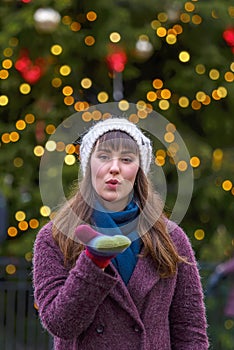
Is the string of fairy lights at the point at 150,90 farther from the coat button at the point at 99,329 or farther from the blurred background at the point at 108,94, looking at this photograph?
the coat button at the point at 99,329

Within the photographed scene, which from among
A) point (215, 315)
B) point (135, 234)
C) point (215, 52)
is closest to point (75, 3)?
point (215, 52)

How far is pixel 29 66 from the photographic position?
7.07 m

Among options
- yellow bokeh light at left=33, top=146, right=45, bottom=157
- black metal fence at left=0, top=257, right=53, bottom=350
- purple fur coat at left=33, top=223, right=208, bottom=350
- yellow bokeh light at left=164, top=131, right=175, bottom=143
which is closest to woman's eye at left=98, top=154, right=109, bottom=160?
purple fur coat at left=33, top=223, right=208, bottom=350

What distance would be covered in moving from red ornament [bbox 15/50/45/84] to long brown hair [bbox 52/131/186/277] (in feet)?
15.6

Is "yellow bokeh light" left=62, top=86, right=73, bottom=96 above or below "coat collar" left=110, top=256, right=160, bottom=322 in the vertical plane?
below

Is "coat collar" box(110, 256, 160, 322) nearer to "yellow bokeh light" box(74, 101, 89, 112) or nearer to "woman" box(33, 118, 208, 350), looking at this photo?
"woman" box(33, 118, 208, 350)

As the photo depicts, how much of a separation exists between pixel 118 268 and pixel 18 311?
4.68 metres

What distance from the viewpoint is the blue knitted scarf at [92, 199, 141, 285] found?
2281mm

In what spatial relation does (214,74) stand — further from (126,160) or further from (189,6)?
(126,160)

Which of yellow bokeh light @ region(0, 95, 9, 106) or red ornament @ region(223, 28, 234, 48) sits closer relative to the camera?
red ornament @ region(223, 28, 234, 48)

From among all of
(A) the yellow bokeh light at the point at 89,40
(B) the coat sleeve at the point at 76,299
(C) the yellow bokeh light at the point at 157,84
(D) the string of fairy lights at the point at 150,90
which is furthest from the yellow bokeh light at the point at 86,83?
(B) the coat sleeve at the point at 76,299

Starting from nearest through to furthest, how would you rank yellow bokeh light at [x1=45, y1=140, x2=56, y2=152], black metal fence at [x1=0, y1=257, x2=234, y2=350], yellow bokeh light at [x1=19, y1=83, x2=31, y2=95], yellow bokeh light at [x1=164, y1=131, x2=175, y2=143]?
yellow bokeh light at [x1=164, y1=131, x2=175, y2=143] → yellow bokeh light at [x1=45, y1=140, x2=56, y2=152] → black metal fence at [x1=0, y1=257, x2=234, y2=350] → yellow bokeh light at [x1=19, y1=83, x2=31, y2=95]

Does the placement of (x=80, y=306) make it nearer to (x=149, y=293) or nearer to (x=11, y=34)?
(x=149, y=293)

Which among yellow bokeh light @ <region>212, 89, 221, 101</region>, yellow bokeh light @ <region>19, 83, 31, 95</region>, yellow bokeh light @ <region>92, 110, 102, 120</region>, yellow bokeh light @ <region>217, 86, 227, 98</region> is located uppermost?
yellow bokeh light @ <region>92, 110, 102, 120</region>
